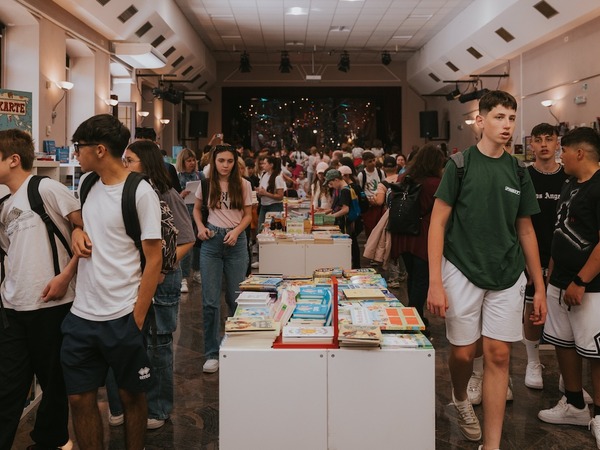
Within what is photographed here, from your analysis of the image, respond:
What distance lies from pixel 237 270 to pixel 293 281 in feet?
2.74

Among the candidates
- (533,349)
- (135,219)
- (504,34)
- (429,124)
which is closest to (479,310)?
(533,349)

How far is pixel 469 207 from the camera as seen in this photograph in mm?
3002

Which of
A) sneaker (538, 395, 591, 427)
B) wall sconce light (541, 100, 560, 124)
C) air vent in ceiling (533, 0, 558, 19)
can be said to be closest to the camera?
sneaker (538, 395, 591, 427)

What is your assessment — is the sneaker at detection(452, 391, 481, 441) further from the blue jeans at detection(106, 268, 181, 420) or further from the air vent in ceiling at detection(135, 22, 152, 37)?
the air vent in ceiling at detection(135, 22, 152, 37)

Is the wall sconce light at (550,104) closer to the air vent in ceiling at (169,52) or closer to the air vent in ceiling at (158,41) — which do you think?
the air vent in ceiling at (158,41)

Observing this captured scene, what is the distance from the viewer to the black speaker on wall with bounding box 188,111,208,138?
19766 mm

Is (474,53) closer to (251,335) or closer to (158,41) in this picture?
(158,41)

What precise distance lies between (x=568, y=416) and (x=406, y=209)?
2.14 m

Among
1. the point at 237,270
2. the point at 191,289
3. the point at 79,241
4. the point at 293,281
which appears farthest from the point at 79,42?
the point at 79,241

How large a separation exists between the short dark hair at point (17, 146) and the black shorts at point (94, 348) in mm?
776

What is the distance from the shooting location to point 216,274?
445 cm

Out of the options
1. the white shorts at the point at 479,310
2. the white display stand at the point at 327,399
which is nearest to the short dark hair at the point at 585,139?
the white shorts at the point at 479,310

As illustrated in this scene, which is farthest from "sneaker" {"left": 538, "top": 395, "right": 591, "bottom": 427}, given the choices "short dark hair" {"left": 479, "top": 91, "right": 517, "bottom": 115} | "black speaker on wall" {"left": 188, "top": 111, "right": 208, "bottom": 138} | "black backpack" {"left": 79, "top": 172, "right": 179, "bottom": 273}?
"black speaker on wall" {"left": 188, "top": 111, "right": 208, "bottom": 138}

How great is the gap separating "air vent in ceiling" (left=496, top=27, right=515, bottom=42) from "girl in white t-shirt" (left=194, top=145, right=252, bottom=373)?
9.61m
